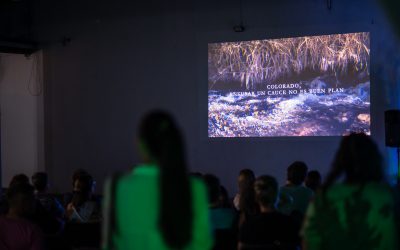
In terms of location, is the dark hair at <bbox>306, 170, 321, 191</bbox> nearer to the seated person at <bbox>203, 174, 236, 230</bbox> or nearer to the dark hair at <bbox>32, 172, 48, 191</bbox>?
the seated person at <bbox>203, 174, 236, 230</bbox>

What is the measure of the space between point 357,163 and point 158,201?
0.83 meters

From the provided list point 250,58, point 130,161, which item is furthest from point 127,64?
point 250,58

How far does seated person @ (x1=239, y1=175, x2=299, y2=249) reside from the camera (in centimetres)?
272

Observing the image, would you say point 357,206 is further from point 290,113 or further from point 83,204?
point 290,113

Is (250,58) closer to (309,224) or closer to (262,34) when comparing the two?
(262,34)

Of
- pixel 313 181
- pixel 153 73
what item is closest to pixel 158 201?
pixel 313 181

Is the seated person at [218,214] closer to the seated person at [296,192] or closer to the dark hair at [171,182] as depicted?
the seated person at [296,192]

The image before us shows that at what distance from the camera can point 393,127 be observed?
6.32 meters

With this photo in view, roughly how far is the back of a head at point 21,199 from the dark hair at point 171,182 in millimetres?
1545

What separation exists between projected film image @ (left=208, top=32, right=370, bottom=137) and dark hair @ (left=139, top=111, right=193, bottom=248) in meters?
5.74

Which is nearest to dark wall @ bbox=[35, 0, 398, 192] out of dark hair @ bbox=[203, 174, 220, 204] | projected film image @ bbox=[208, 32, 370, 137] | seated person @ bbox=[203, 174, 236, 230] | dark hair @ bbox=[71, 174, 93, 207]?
projected film image @ bbox=[208, 32, 370, 137]

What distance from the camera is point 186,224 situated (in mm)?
1730

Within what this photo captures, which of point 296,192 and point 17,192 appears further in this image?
point 296,192

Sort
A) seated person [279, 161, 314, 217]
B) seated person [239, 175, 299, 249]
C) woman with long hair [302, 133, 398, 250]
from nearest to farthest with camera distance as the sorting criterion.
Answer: woman with long hair [302, 133, 398, 250], seated person [239, 175, 299, 249], seated person [279, 161, 314, 217]
